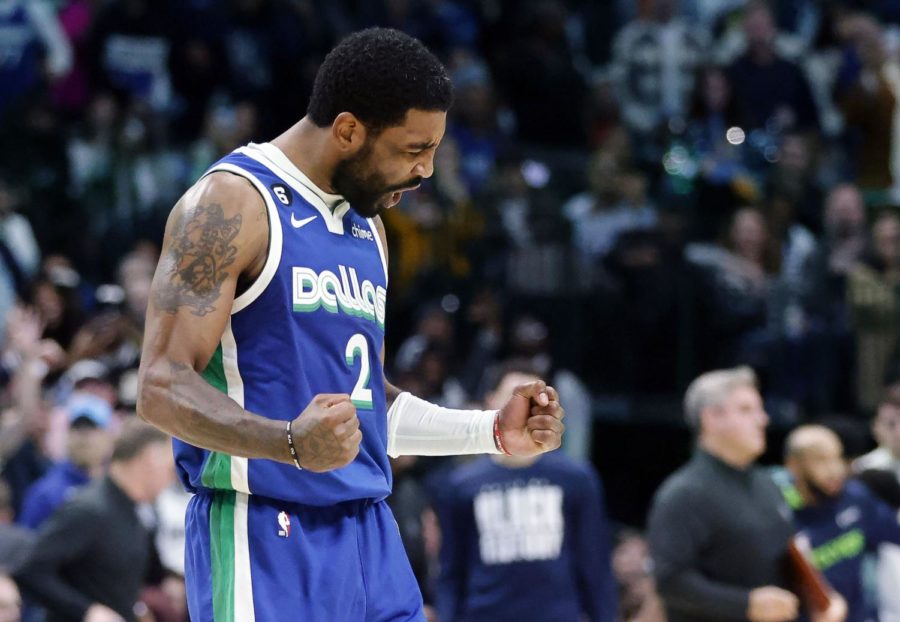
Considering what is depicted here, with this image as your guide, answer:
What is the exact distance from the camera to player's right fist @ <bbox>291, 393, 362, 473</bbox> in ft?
11.0

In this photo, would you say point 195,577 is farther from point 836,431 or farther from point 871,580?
point 836,431

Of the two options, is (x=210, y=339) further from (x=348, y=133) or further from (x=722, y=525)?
(x=722, y=525)

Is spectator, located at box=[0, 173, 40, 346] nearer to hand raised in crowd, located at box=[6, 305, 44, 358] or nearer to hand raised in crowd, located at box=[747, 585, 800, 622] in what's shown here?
hand raised in crowd, located at box=[6, 305, 44, 358]

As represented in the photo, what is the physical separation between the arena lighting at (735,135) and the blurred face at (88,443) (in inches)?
264

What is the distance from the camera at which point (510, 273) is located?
38.2ft

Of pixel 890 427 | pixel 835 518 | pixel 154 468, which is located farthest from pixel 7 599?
pixel 890 427

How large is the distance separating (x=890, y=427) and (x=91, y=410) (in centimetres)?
459

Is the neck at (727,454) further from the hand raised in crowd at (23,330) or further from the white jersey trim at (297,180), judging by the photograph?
the hand raised in crowd at (23,330)

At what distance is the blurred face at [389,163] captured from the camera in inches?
154

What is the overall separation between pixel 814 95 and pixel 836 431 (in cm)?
492

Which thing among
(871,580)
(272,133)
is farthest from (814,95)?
(871,580)

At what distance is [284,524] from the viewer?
151 inches

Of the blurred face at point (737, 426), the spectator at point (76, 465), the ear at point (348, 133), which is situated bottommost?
the spectator at point (76, 465)

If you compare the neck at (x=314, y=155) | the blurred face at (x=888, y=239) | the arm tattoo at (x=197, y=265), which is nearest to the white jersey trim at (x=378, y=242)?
the neck at (x=314, y=155)
